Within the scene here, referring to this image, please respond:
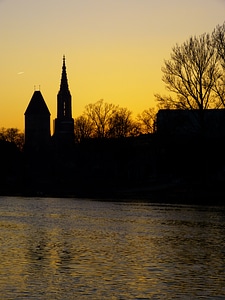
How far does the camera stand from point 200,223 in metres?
37.8

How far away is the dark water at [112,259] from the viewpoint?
708 inches

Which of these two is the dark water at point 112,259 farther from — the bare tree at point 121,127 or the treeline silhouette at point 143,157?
the bare tree at point 121,127

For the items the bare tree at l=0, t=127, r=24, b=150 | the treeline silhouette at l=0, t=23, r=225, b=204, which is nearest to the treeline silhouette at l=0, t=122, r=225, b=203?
the treeline silhouette at l=0, t=23, r=225, b=204

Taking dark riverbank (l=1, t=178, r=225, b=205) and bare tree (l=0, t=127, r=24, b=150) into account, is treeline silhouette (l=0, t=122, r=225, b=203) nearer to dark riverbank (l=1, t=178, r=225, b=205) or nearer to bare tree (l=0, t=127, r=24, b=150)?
dark riverbank (l=1, t=178, r=225, b=205)

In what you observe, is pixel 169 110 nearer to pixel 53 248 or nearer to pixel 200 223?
pixel 200 223

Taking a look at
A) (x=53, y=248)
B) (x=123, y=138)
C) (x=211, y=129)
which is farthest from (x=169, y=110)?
(x=53, y=248)

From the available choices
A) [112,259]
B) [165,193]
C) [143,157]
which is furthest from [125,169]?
[112,259]

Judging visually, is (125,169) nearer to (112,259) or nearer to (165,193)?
(165,193)

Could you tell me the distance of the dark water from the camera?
17984 millimetres

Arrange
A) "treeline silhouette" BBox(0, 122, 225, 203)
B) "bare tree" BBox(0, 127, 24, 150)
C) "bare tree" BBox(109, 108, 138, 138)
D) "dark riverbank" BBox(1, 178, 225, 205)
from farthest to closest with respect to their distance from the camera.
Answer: "bare tree" BBox(0, 127, 24, 150)
"bare tree" BBox(109, 108, 138, 138)
"treeline silhouette" BBox(0, 122, 225, 203)
"dark riverbank" BBox(1, 178, 225, 205)

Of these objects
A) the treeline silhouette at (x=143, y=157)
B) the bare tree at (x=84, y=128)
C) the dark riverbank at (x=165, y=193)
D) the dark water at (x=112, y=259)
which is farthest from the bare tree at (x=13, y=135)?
the dark water at (x=112, y=259)

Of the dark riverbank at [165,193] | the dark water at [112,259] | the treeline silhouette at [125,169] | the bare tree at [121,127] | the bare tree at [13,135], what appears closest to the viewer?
the dark water at [112,259]

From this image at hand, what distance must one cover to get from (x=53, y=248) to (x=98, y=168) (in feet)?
277

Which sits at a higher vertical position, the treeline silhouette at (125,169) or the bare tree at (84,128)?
the bare tree at (84,128)
